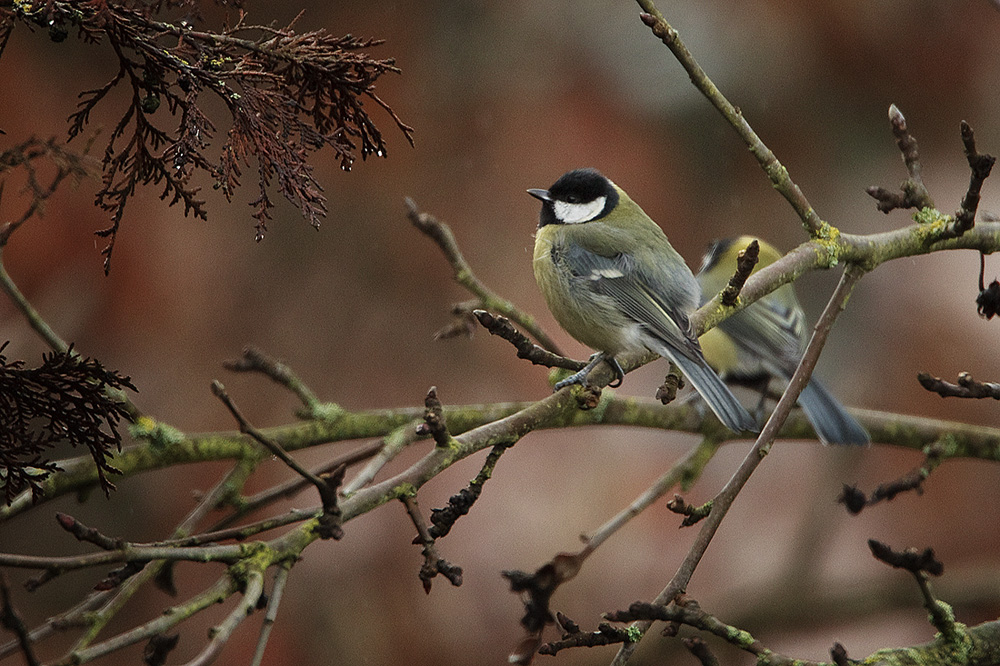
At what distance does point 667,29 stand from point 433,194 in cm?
243

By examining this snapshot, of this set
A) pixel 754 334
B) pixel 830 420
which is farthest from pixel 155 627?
pixel 754 334

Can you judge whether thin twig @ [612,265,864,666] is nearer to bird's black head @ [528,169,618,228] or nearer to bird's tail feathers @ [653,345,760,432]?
bird's tail feathers @ [653,345,760,432]

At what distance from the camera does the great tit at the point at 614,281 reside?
2.59 metres

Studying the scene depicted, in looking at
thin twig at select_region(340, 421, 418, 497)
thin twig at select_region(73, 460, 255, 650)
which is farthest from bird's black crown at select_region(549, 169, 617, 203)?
thin twig at select_region(73, 460, 255, 650)

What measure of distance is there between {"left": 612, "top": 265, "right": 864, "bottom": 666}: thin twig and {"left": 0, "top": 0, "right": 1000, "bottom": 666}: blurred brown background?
1809 mm

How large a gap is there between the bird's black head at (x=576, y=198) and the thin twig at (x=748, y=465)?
117 centimetres

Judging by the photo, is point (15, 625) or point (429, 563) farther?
point (429, 563)

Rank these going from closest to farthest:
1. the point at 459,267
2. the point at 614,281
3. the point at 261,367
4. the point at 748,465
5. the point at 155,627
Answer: the point at 155,627
the point at 748,465
the point at 261,367
the point at 459,267
the point at 614,281

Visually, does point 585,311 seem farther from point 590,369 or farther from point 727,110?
point 727,110

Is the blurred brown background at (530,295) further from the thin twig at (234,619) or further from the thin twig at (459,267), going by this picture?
the thin twig at (234,619)

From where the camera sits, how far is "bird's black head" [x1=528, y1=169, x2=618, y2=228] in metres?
3.11

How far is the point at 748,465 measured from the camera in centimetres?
171

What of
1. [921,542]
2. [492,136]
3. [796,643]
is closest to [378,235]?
[492,136]

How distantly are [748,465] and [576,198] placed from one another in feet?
5.24
